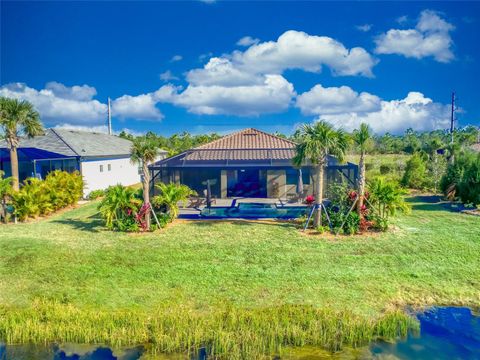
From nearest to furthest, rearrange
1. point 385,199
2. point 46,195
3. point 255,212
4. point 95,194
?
point 385,199 → point 255,212 → point 46,195 → point 95,194

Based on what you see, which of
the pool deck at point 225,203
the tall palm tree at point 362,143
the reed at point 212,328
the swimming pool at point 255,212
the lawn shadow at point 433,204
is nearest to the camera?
the reed at point 212,328

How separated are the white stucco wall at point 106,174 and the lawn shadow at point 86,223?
6182mm

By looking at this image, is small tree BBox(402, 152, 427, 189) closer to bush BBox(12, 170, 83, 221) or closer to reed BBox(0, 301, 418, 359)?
reed BBox(0, 301, 418, 359)

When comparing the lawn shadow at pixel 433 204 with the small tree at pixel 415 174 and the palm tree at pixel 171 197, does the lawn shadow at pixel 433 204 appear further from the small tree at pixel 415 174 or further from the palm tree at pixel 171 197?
the palm tree at pixel 171 197

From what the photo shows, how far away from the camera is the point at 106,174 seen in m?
28.0

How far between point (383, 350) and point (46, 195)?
17.4 meters

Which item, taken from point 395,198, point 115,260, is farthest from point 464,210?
point 115,260

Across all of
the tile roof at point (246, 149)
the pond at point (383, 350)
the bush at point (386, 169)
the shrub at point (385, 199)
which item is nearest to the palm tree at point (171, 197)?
the tile roof at point (246, 149)

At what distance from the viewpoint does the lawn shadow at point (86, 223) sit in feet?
49.7

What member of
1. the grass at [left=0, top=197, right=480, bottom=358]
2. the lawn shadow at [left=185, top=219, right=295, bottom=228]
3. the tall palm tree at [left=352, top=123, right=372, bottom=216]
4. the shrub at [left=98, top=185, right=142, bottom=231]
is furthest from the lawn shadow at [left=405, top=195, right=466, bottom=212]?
the shrub at [left=98, top=185, right=142, bottom=231]

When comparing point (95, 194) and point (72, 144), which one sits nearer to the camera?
point (95, 194)

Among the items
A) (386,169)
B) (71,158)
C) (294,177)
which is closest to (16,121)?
(71,158)

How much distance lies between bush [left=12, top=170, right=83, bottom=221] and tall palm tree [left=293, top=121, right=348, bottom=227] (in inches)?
513

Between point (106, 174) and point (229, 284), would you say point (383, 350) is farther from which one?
point (106, 174)
